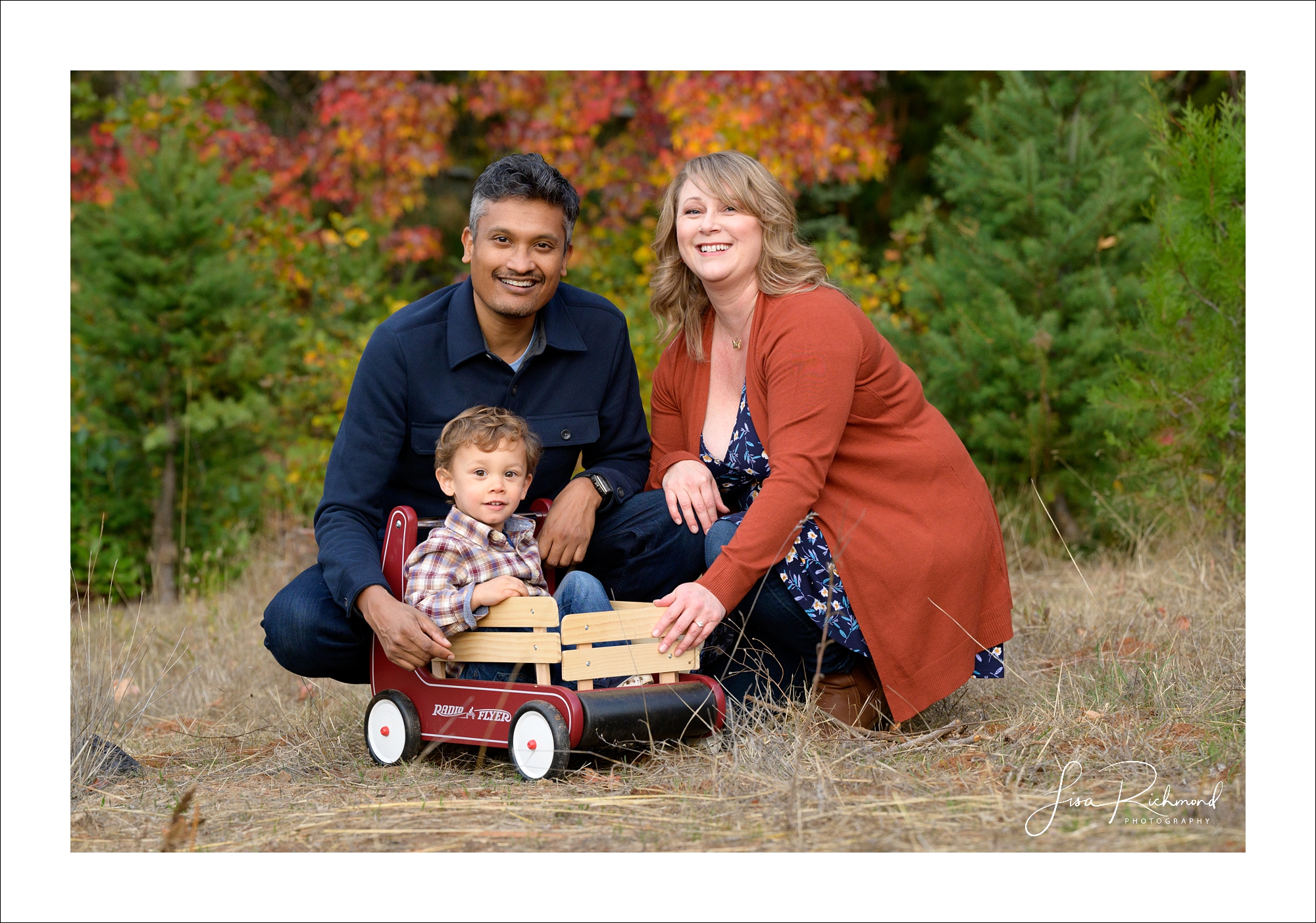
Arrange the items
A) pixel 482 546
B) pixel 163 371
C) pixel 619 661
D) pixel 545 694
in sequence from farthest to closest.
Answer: pixel 163 371 < pixel 482 546 < pixel 619 661 < pixel 545 694

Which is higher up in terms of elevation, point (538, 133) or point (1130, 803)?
point (538, 133)

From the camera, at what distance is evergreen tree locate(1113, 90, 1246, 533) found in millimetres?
4723

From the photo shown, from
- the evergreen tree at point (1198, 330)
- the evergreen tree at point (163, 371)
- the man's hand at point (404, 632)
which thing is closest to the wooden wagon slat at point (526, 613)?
the man's hand at point (404, 632)

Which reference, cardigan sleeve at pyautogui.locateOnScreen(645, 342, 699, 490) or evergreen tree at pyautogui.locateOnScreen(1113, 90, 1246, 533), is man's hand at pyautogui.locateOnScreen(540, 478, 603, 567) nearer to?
cardigan sleeve at pyautogui.locateOnScreen(645, 342, 699, 490)

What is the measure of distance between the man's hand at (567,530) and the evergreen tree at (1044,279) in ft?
10.5

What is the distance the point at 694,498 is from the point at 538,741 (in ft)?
2.73

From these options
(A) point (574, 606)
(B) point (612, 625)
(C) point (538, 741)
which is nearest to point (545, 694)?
(C) point (538, 741)

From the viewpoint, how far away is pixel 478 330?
3.29 meters

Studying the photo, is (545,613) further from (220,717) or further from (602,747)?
(220,717)

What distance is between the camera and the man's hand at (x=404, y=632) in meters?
2.79

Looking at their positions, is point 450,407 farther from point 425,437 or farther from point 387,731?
point 387,731

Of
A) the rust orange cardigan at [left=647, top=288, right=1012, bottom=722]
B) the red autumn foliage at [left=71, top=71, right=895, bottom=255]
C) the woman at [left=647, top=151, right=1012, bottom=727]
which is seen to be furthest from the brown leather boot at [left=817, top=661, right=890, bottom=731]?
the red autumn foliage at [left=71, top=71, right=895, bottom=255]

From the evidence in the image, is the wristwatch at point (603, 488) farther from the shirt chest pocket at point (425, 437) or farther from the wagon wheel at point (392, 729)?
the wagon wheel at point (392, 729)

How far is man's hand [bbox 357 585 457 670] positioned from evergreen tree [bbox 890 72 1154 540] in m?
3.77
